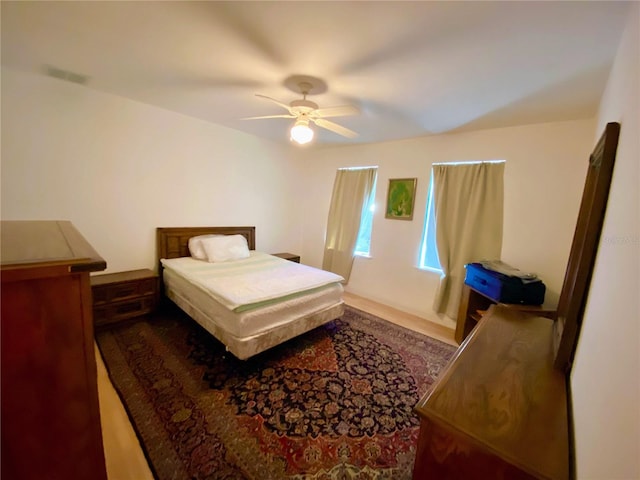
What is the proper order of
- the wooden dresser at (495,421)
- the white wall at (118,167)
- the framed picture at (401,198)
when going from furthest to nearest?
the framed picture at (401,198) → the white wall at (118,167) → the wooden dresser at (495,421)

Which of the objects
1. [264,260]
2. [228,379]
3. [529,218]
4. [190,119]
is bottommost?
[228,379]

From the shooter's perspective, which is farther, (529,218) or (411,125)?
(411,125)

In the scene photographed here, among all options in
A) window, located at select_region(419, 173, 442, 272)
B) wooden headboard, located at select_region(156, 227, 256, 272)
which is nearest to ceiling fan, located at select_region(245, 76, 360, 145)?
window, located at select_region(419, 173, 442, 272)

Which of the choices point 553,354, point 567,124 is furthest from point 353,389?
point 567,124

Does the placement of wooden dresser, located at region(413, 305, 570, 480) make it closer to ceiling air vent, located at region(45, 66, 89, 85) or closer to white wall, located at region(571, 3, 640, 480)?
white wall, located at region(571, 3, 640, 480)

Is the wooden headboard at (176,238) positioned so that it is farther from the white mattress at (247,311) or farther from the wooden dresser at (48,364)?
the wooden dresser at (48,364)

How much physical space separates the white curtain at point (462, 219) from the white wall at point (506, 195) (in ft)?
0.34

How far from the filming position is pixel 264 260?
3.47 metres

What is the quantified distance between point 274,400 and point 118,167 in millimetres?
2887

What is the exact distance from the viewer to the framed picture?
3.44m

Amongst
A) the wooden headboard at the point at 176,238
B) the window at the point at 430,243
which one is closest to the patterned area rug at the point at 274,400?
the wooden headboard at the point at 176,238

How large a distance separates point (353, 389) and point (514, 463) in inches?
53.8

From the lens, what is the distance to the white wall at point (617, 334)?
52cm

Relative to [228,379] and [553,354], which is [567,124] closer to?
[553,354]
